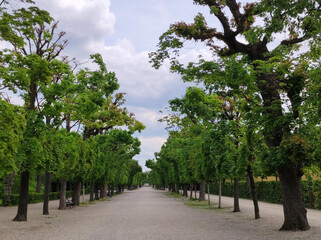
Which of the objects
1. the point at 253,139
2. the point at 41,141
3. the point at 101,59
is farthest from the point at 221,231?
the point at 101,59

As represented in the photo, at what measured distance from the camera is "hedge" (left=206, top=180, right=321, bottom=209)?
23484 millimetres

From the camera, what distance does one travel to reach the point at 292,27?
822cm

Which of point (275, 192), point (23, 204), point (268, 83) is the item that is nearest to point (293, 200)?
point (268, 83)

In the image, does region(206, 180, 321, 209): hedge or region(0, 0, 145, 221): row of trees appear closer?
region(0, 0, 145, 221): row of trees

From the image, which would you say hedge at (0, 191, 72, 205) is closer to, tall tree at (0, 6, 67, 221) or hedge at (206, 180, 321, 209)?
tall tree at (0, 6, 67, 221)

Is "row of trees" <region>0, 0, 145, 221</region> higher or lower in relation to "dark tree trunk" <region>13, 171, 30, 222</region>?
higher

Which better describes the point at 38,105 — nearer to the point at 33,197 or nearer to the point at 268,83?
the point at 268,83

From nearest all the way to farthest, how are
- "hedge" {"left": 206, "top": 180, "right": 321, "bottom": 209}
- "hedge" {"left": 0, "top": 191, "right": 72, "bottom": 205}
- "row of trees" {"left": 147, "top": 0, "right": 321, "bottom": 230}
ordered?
"row of trees" {"left": 147, "top": 0, "right": 321, "bottom": 230} → "hedge" {"left": 206, "top": 180, "right": 321, "bottom": 209} → "hedge" {"left": 0, "top": 191, "right": 72, "bottom": 205}

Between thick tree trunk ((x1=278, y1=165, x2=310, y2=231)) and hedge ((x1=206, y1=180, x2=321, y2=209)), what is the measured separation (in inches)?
525

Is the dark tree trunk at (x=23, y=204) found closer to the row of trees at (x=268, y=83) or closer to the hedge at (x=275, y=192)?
the row of trees at (x=268, y=83)

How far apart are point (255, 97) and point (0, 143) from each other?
867 centimetres

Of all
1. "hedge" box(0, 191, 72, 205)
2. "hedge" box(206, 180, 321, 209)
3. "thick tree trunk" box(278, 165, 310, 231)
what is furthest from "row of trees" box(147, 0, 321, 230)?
"hedge" box(0, 191, 72, 205)

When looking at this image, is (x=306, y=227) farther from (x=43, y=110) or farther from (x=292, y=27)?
(x=43, y=110)

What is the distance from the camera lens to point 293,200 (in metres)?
11.2
